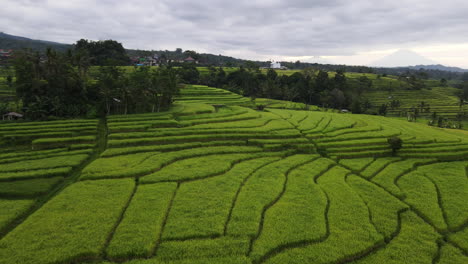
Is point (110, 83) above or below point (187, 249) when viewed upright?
above

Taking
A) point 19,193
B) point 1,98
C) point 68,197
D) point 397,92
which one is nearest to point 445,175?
point 68,197

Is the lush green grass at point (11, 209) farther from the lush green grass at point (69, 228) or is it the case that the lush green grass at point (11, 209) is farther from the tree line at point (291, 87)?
the tree line at point (291, 87)

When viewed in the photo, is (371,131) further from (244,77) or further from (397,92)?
(397,92)

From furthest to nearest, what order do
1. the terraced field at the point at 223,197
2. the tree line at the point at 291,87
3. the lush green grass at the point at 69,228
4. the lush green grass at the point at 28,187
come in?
the tree line at the point at 291,87 < the lush green grass at the point at 28,187 < the terraced field at the point at 223,197 < the lush green grass at the point at 69,228

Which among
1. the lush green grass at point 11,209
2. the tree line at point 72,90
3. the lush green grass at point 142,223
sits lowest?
the lush green grass at point 11,209

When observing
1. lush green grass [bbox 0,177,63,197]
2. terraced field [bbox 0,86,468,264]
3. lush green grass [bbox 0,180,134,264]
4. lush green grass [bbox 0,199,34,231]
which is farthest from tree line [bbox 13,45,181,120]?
lush green grass [bbox 0,180,134,264]

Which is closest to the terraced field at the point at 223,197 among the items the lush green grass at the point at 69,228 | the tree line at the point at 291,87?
the lush green grass at the point at 69,228

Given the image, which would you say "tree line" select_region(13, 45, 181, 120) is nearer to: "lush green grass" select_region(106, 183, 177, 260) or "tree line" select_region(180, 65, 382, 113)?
"lush green grass" select_region(106, 183, 177, 260)

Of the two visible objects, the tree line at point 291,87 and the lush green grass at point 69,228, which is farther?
the tree line at point 291,87
